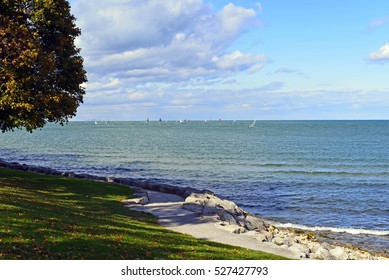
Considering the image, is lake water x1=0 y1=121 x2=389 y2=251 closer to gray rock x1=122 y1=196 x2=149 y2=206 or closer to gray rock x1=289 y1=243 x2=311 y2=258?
gray rock x1=289 y1=243 x2=311 y2=258

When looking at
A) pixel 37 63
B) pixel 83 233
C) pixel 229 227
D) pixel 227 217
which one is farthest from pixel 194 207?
pixel 37 63

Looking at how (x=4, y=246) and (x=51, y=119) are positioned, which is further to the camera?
(x=51, y=119)

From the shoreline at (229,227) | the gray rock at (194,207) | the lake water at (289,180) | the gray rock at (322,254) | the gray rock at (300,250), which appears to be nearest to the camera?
the gray rock at (300,250)

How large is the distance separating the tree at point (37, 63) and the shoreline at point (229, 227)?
1044 centimetres

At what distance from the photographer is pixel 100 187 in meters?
37.8

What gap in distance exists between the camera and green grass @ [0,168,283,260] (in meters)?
16.2

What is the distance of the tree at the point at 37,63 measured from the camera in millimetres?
26578

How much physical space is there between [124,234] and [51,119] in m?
16.7

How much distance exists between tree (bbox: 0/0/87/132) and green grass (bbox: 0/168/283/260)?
6.19m

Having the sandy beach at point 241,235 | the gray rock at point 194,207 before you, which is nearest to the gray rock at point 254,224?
the sandy beach at point 241,235

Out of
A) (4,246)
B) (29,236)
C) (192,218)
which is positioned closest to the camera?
(4,246)

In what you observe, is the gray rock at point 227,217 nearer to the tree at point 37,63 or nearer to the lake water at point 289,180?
the lake water at point 289,180
